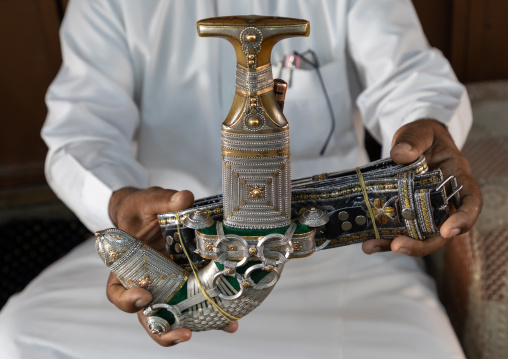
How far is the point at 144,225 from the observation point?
0.85m

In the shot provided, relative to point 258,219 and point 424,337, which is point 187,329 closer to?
point 258,219

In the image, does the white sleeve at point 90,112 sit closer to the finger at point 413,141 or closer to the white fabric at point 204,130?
the white fabric at point 204,130

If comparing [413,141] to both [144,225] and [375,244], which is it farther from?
[144,225]

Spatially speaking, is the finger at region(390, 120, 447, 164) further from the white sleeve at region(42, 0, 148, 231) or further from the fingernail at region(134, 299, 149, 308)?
the white sleeve at region(42, 0, 148, 231)

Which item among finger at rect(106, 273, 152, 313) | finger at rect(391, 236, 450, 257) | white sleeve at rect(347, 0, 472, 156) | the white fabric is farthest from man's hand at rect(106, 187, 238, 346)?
white sleeve at rect(347, 0, 472, 156)

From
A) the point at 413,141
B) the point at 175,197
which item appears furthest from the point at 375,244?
the point at 175,197

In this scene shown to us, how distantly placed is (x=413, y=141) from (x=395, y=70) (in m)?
0.38

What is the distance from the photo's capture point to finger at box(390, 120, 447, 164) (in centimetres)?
73

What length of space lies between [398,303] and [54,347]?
1.90 feet

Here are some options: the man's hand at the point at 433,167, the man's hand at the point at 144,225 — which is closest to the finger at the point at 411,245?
the man's hand at the point at 433,167

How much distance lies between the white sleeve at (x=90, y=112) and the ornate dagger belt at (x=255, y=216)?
0.35 m

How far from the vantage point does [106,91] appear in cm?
118

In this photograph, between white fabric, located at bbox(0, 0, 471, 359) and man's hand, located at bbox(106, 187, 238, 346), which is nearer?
man's hand, located at bbox(106, 187, 238, 346)

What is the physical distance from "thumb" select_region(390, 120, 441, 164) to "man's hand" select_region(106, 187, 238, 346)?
Result: 276mm
